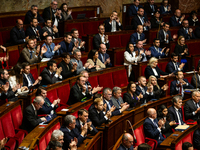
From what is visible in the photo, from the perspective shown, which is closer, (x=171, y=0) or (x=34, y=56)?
(x=34, y=56)

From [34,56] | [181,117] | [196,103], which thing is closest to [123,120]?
[181,117]

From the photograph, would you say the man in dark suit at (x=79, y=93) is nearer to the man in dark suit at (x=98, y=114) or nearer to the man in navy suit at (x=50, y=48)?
the man in dark suit at (x=98, y=114)

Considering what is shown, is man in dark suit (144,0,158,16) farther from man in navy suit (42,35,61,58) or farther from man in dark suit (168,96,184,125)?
man in dark suit (168,96,184,125)

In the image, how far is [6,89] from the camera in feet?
5.65

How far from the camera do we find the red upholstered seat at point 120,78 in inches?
93.0

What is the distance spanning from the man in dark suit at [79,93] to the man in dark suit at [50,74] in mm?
151

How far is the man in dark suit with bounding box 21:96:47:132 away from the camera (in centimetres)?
156

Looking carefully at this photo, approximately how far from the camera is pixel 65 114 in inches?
63.2

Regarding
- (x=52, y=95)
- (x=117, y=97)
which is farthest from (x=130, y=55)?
(x=52, y=95)

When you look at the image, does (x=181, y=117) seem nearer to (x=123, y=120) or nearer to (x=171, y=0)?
(x=123, y=120)

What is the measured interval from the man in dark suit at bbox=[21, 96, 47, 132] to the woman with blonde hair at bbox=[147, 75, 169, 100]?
917mm

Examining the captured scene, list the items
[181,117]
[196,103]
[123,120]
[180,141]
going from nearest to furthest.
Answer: [180,141]
[123,120]
[181,117]
[196,103]

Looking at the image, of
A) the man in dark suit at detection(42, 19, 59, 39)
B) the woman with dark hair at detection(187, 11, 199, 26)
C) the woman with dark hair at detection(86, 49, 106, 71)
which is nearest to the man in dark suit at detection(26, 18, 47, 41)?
the man in dark suit at detection(42, 19, 59, 39)

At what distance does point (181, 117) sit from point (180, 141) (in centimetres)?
46
